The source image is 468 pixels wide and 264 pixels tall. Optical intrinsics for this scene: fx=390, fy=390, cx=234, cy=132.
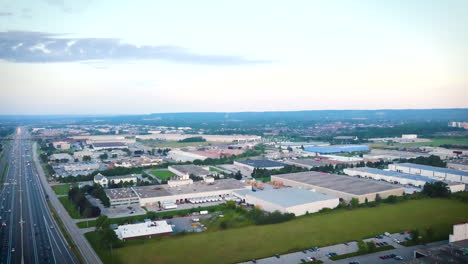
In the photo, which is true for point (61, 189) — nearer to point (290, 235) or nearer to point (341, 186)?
point (290, 235)

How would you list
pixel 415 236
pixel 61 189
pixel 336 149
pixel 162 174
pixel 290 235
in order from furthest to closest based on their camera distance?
pixel 336 149 → pixel 162 174 → pixel 61 189 → pixel 290 235 → pixel 415 236

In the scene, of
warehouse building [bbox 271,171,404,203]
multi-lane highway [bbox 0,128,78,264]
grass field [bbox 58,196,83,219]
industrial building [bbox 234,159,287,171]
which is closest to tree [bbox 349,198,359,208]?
warehouse building [bbox 271,171,404,203]

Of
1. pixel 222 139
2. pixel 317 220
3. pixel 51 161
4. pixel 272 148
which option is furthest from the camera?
pixel 222 139

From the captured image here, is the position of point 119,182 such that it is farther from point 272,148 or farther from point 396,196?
point 272,148

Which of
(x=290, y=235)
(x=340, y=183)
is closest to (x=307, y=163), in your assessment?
(x=340, y=183)

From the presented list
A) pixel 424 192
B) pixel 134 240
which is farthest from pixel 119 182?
pixel 424 192

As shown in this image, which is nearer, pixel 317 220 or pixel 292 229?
pixel 292 229

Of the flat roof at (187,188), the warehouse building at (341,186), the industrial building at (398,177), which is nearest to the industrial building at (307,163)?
the industrial building at (398,177)
